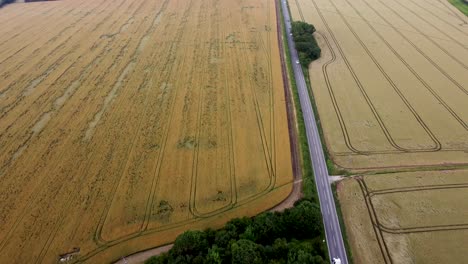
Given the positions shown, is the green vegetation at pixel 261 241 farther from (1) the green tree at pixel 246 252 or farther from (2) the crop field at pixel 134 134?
(2) the crop field at pixel 134 134

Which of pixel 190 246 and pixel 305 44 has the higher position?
pixel 305 44

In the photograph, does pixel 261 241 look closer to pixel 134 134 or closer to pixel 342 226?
pixel 342 226

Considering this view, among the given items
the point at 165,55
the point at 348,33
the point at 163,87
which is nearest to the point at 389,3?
the point at 348,33

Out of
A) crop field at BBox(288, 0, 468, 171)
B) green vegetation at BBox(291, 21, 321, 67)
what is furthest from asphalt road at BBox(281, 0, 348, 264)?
green vegetation at BBox(291, 21, 321, 67)

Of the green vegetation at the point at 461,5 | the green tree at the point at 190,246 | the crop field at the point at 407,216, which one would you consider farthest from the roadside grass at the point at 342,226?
the green vegetation at the point at 461,5

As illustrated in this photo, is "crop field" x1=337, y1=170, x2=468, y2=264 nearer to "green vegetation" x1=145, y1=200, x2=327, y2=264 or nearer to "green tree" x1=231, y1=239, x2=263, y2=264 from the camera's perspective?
"green vegetation" x1=145, y1=200, x2=327, y2=264

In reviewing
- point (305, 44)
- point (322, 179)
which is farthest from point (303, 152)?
point (305, 44)
